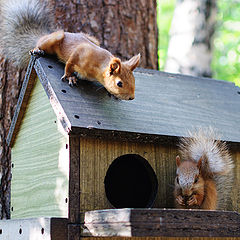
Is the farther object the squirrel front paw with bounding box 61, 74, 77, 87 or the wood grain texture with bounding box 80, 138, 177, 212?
the squirrel front paw with bounding box 61, 74, 77, 87

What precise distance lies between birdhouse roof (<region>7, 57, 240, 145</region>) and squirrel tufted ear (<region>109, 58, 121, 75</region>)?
0.20m

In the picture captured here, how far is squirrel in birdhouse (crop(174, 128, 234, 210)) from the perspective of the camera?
2.79 meters

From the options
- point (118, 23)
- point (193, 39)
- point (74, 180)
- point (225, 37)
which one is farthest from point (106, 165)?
point (225, 37)

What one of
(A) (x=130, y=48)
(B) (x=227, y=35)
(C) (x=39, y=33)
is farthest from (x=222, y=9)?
(C) (x=39, y=33)

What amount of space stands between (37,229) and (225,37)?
8.50 meters

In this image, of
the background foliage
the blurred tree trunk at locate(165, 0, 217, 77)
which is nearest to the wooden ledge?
the blurred tree trunk at locate(165, 0, 217, 77)

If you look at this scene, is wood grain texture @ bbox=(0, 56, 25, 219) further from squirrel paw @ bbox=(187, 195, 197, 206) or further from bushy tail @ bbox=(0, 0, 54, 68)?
squirrel paw @ bbox=(187, 195, 197, 206)

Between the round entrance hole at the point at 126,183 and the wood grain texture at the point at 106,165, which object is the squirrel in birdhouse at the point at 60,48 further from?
the round entrance hole at the point at 126,183

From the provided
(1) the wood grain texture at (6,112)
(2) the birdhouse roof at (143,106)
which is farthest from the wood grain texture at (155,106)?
(1) the wood grain texture at (6,112)

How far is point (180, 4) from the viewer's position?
20.9ft

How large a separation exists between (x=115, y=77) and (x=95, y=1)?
1.49m

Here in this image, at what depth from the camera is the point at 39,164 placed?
9.54ft

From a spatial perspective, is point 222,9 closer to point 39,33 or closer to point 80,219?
point 39,33

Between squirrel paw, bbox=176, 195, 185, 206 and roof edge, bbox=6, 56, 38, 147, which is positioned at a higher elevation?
roof edge, bbox=6, 56, 38, 147
